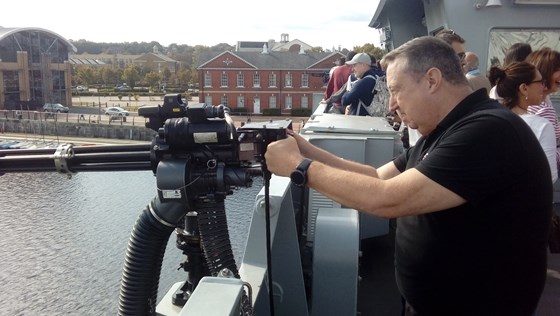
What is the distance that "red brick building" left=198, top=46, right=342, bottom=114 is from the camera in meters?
26.4

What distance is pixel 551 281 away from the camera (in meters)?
3.29

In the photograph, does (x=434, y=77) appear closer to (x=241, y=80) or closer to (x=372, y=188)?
(x=372, y=188)

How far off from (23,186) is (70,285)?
1232mm

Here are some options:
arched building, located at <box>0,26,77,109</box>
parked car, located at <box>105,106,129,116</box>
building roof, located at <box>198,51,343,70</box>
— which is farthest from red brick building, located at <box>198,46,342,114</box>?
arched building, located at <box>0,26,77,109</box>

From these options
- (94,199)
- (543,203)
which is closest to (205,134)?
(543,203)

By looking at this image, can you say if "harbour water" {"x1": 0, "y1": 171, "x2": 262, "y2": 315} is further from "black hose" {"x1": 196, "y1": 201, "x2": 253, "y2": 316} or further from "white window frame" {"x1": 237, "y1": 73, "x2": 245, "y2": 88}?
"white window frame" {"x1": 237, "y1": 73, "x2": 245, "y2": 88}

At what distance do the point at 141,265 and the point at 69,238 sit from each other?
269cm

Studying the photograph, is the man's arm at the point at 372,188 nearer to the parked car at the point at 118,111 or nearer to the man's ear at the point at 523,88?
the man's ear at the point at 523,88

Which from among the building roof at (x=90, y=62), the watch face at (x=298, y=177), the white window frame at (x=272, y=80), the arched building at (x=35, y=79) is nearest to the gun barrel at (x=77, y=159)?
the watch face at (x=298, y=177)

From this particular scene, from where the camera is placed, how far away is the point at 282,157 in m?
1.68

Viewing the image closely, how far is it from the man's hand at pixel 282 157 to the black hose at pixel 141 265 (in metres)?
0.54

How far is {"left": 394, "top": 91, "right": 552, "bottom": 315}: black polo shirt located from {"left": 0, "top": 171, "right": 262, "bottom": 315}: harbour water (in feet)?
5.99

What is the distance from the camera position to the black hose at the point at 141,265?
1949mm

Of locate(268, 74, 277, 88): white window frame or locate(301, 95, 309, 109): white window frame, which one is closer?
locate(301, 95, 309, 109): white window frame
